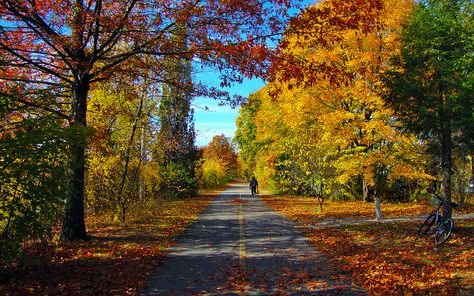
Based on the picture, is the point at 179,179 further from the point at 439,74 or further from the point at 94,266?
the point at 439,74

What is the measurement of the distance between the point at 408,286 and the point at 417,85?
6236 mm

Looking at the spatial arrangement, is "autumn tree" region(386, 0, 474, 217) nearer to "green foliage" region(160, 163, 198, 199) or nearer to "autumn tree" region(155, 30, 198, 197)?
"autumn tree" region(155, 30, 198, 197)

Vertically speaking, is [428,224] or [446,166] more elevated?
[446,166]

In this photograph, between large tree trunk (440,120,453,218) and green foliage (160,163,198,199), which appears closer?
large tree trunk (440,120,453,218)

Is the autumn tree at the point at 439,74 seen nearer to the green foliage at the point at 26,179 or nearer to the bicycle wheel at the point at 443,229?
the bicycle wheel at the point at 443,229

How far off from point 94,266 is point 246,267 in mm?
3326

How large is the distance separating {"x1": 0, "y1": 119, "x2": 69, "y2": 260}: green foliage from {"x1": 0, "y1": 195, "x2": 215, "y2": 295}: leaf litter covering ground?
0.62m

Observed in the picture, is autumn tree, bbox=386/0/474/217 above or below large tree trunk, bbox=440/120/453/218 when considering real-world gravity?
above

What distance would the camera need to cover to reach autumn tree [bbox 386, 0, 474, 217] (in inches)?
423

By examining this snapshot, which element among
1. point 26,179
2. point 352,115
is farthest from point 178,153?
point 26,179

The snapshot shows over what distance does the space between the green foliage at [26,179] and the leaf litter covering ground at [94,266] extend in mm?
617

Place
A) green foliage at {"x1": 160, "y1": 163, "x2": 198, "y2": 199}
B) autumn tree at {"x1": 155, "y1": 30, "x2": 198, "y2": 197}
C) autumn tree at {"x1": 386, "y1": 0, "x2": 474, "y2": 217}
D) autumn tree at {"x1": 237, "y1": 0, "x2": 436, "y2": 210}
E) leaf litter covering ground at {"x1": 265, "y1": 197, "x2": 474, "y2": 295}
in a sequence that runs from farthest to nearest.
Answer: green foliage at {"x1": 160, "y1": 163, "x2": 198, "y2": 199} → autumn tree at {"x1": 155, "y1": 30, "x2": 198, "y2": 197} → autumn tree at {"x1": 237, "y1": 0, "x2": 436, "y2": 210} → autumn tree at {"x1": 386, "y1": 0, "x2": 474, "y2": 217} → leaf litter covering ground at {"x1": 265, "y1": 197, "x2": 474, "y2": 295}

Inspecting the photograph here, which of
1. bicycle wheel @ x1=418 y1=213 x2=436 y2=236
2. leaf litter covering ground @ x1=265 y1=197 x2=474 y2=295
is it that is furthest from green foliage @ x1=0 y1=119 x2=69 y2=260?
bicycle wheel @ x1=418 y1=213 x2=436 y2=236

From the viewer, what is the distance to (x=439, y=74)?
11.2m
